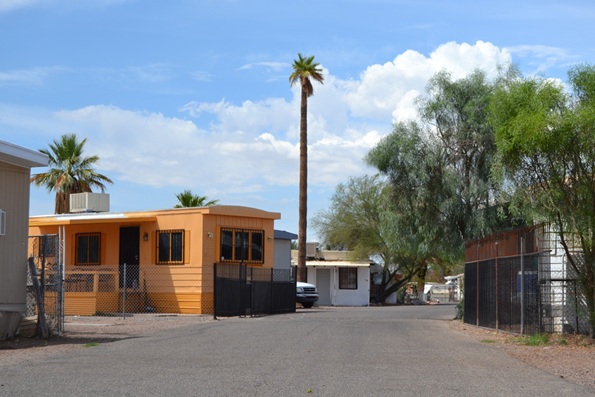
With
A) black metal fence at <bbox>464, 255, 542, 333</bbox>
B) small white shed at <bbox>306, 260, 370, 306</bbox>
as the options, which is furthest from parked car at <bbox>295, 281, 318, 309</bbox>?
black metal fence at <bbox>464, 255, 542, 333</bbox>

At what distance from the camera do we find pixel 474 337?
20078 millimetres

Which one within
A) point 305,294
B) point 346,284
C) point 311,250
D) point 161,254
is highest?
point 311,250

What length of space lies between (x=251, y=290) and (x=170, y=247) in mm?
4079

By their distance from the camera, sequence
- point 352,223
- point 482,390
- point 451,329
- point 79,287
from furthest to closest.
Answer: point 352,223, point 79,287, point 451,329, point 482,390

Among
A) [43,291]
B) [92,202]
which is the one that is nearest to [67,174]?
[92,202]

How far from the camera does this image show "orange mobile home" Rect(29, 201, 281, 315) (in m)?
29.2

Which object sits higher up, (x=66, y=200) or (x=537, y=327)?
(x=66, y=200)

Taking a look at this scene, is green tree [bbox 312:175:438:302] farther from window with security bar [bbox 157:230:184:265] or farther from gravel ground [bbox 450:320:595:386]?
gravel ground [bbox 450:320:595:386]

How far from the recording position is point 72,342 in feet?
57.2

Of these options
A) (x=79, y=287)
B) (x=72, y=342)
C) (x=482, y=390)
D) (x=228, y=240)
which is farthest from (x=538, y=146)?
(x=79, y=287)

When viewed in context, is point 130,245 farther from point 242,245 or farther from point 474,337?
point 474,337

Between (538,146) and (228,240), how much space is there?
598 inches

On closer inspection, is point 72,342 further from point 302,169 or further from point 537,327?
point 302,169

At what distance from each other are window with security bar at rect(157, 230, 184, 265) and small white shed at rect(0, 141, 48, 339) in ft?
36.1
